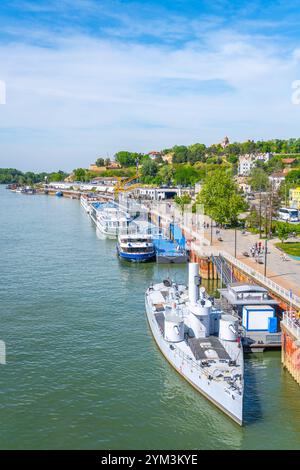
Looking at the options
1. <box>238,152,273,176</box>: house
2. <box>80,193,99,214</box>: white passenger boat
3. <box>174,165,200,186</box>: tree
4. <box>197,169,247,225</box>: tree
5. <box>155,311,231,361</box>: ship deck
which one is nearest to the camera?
<box>155,311,231,361</box>: ship deck

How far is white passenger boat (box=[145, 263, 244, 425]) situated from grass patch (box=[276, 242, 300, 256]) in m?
14.2

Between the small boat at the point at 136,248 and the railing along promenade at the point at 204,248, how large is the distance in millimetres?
4135

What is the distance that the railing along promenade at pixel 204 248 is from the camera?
1060 inches

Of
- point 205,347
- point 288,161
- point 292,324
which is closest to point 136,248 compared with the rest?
point 205,347

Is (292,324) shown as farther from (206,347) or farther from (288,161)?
(288,161)

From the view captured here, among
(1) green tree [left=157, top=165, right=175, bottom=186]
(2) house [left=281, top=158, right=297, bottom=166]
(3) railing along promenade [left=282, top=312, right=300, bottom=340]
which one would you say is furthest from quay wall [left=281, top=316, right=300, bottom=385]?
(1) green tree [left=157, top=165, right=175, bottom=186]

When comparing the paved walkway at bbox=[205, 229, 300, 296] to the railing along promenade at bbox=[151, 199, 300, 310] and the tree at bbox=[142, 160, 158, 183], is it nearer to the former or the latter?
the railing along promenade at bbox=[151, 199, 300, 310]

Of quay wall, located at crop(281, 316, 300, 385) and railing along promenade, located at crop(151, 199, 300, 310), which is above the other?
railing along promenade, located at crop(151, 199, 300, 310)

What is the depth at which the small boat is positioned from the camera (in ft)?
153

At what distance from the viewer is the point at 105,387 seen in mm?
21109

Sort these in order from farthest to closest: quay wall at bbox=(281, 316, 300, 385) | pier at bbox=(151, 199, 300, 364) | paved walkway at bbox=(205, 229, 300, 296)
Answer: paved walkway at bbox=(205, 229, 300, 296) → pier at bbox=(151, 199, 300, 364) → quay wall at bbox=(281, 316, 300, 385)

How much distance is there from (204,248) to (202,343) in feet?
69.4

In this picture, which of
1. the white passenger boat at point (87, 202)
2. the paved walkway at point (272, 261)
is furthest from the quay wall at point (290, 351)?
the white passenger boat at point (87, 202)
